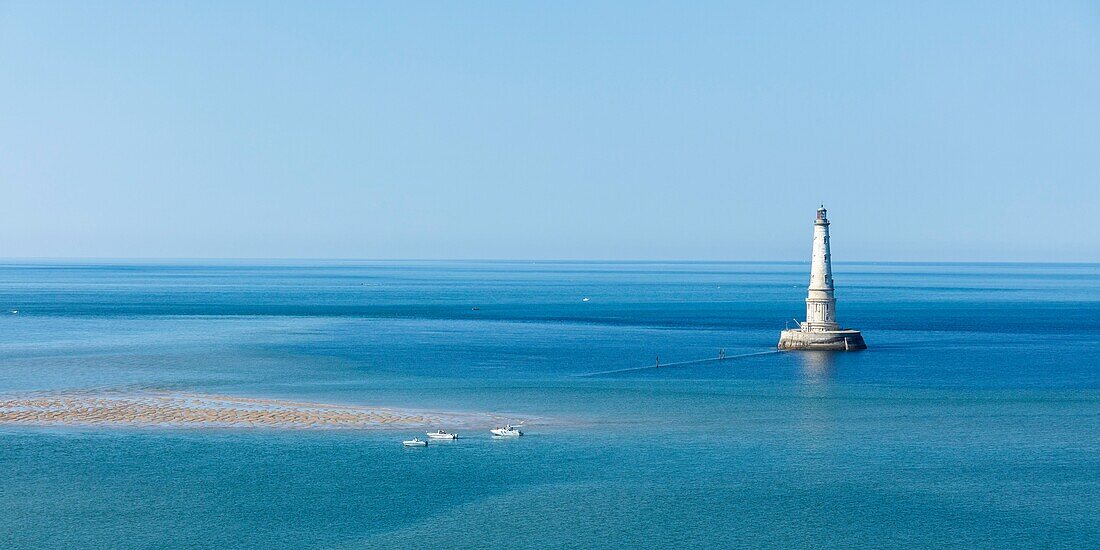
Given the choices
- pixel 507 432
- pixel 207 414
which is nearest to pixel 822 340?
pixel 507 432

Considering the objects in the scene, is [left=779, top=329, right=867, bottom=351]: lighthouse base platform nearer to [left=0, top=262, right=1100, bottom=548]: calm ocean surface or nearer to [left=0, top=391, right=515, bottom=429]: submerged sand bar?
[left=0, top=262, right=1100, bottom=548]: calm ocean surface

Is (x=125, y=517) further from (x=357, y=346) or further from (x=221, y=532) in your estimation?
(x=357, y=346)

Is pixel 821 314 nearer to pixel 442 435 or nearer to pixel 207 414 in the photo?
pixel 442 435

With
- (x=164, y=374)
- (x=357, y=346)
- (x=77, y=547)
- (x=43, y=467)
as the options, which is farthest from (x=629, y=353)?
(x=77, y=547)

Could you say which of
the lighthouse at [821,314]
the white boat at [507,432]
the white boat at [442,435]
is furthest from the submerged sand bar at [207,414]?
the lighthouse at [821,314]

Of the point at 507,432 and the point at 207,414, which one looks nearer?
the point at 507,432

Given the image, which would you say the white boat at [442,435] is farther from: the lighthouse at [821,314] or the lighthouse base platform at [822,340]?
the lighthouse base platform at [822,340]
